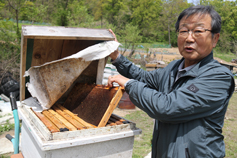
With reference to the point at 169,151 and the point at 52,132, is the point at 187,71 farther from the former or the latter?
the point at 52,132

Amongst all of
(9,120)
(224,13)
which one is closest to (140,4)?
(224,13)

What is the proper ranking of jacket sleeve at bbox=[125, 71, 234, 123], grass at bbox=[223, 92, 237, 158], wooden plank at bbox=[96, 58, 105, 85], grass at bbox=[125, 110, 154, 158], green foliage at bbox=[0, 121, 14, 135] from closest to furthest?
jacket sleeve at bbox=[125, 71, 234, 123] → wooden plank at bbox=[96, 58, 105, 85] → grass at bbox=[125, 110, 154, 158] → grass at bbox=[223, 92, 237, 158] → green foliage at bbox=[0, 121, 14, 135]

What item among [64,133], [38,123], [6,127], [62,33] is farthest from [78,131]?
[6,127]

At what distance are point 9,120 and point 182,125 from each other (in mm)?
5102

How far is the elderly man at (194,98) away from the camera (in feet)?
4.21

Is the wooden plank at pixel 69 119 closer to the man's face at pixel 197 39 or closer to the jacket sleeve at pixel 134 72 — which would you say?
the jacket sleeve at pixel 134 72

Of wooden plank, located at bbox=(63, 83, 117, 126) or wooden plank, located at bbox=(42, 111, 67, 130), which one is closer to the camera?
wooden plank, located at bbox=(42, 111, 67, 130)

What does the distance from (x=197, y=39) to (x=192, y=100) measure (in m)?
0.44

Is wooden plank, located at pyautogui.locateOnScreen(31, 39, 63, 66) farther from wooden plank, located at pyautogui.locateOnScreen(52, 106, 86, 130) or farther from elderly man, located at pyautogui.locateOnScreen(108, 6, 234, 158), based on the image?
elderly man, located at pyautogui.locateOnScreen(108, 6, 234, 158)

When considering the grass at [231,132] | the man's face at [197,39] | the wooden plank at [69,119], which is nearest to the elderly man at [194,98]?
the man's face at [197,39]

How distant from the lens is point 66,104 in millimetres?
2551

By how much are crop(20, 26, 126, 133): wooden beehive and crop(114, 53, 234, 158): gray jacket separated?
45cm

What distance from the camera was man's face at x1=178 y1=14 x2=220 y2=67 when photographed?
1.41 m

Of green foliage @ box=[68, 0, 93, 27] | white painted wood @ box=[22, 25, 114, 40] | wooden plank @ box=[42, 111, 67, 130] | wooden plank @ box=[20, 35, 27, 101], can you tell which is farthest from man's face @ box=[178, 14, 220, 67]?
green foliage @ box=[68, 0, 93, 27]
